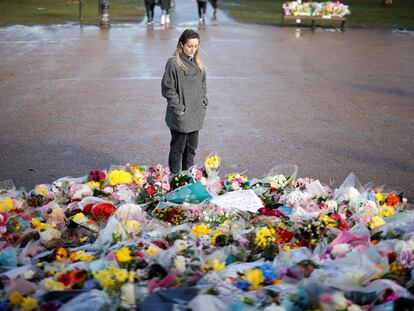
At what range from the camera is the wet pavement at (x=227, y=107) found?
8367 millimetres

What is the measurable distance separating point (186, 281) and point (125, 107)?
744cm

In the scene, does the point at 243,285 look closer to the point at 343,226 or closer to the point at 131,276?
the point at 131,276

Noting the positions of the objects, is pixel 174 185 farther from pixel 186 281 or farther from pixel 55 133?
pixel 55 133

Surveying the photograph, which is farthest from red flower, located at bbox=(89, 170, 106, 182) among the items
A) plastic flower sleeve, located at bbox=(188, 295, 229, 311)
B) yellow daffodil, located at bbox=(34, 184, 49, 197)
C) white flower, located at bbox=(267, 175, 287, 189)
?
plastic flower sleeve, located at bbox=(188, 295, 229, 311)

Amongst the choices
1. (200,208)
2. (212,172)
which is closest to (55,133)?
(212,172)

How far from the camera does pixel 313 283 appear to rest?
364 cm

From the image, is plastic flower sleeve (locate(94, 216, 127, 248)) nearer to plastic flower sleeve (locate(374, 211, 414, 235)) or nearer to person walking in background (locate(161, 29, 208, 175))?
plastic flower sleeve (locate(374, 211, 414, 235))

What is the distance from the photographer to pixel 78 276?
3.96 m

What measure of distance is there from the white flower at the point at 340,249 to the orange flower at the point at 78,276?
5.04ft

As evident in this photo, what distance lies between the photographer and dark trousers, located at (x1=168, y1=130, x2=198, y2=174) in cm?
720

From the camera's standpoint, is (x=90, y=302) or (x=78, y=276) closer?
(x=90, y=302)

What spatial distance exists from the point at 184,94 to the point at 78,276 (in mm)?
3369

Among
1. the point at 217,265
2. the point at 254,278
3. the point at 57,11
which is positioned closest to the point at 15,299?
the point at 217,265

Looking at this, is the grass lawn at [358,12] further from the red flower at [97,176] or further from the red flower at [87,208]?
the red flower at [87,208]
